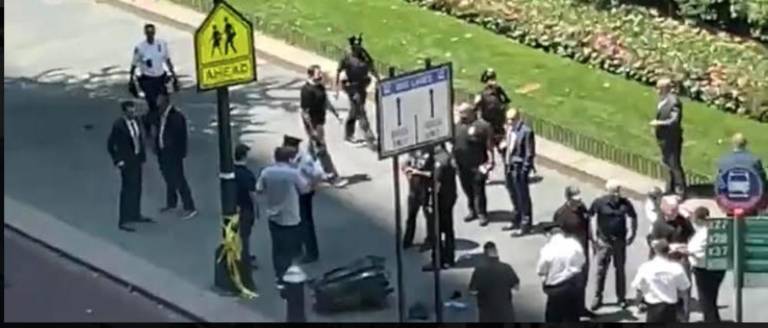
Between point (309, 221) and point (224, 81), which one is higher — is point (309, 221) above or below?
below

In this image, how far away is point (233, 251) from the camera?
77.9 feet

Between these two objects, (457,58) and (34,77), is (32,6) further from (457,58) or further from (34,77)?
(457,58)

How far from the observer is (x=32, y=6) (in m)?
36.8

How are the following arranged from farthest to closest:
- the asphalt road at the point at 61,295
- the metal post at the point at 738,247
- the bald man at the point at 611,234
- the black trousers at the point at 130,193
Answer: the black trousers at the point at 130,193
the asphalt road at the point at 61,295
the bald man at the point at 611,234
the metal post at the point at 738,247

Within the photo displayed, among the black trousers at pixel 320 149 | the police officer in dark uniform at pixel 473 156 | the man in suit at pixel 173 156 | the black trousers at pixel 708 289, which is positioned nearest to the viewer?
the black trousers at pixel 708 289

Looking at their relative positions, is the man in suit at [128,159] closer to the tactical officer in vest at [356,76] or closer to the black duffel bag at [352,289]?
the tactical officer in vest at [356,76]

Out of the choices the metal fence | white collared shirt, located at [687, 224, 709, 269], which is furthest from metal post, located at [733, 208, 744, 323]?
the metal fence

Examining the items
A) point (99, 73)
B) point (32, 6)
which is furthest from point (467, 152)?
point (32, 6)

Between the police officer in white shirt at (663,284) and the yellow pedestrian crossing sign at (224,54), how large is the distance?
14.5 ft

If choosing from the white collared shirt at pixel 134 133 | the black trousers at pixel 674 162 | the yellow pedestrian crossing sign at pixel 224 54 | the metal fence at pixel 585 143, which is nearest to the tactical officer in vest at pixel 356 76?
the metal fence at pixel 585 143

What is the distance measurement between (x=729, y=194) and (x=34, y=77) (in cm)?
1469

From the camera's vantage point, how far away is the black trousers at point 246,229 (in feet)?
78.6

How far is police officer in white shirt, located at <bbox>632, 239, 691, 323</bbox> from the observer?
70.5 ft

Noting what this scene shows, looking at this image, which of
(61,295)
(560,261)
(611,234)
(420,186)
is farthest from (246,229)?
(560,261)
